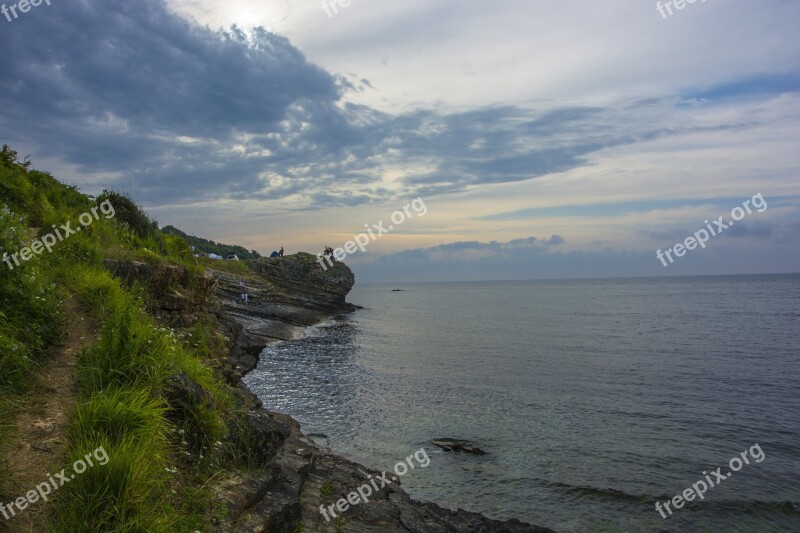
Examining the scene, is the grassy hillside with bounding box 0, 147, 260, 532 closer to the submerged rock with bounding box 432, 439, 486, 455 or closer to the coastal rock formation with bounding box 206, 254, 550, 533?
the coastal rock formation with bounding box 206, 254, 550, 533

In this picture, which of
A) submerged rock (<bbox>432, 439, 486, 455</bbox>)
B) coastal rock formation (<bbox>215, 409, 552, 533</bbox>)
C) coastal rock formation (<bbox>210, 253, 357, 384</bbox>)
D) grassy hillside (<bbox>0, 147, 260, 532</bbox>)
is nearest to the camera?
grassy hillside (<bbox>0, 147, 260, 532</bbox>)

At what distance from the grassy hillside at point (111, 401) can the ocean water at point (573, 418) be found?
841cm

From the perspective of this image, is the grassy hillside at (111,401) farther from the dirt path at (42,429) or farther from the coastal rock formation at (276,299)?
the coastal rock formation at (276,299)

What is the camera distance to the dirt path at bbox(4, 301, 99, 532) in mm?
4641

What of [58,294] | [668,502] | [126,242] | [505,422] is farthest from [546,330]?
[58,294]

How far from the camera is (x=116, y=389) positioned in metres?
6.30

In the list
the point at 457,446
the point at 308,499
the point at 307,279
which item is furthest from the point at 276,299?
the point at 308,499

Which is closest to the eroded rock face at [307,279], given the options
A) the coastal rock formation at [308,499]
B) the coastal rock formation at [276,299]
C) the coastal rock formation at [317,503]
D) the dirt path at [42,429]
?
the coastal rock formation at [276,299]

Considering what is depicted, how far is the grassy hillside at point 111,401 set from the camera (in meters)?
4.76

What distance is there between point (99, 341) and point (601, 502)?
13294 millimetres

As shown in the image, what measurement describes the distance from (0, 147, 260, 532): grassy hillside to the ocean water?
8407 millimetres

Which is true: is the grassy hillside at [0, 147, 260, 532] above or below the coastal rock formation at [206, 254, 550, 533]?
above

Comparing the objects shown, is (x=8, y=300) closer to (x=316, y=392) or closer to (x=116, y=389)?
(x=116, y=389)

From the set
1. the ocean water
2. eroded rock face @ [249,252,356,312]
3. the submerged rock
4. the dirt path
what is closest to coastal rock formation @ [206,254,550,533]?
the ocean water
